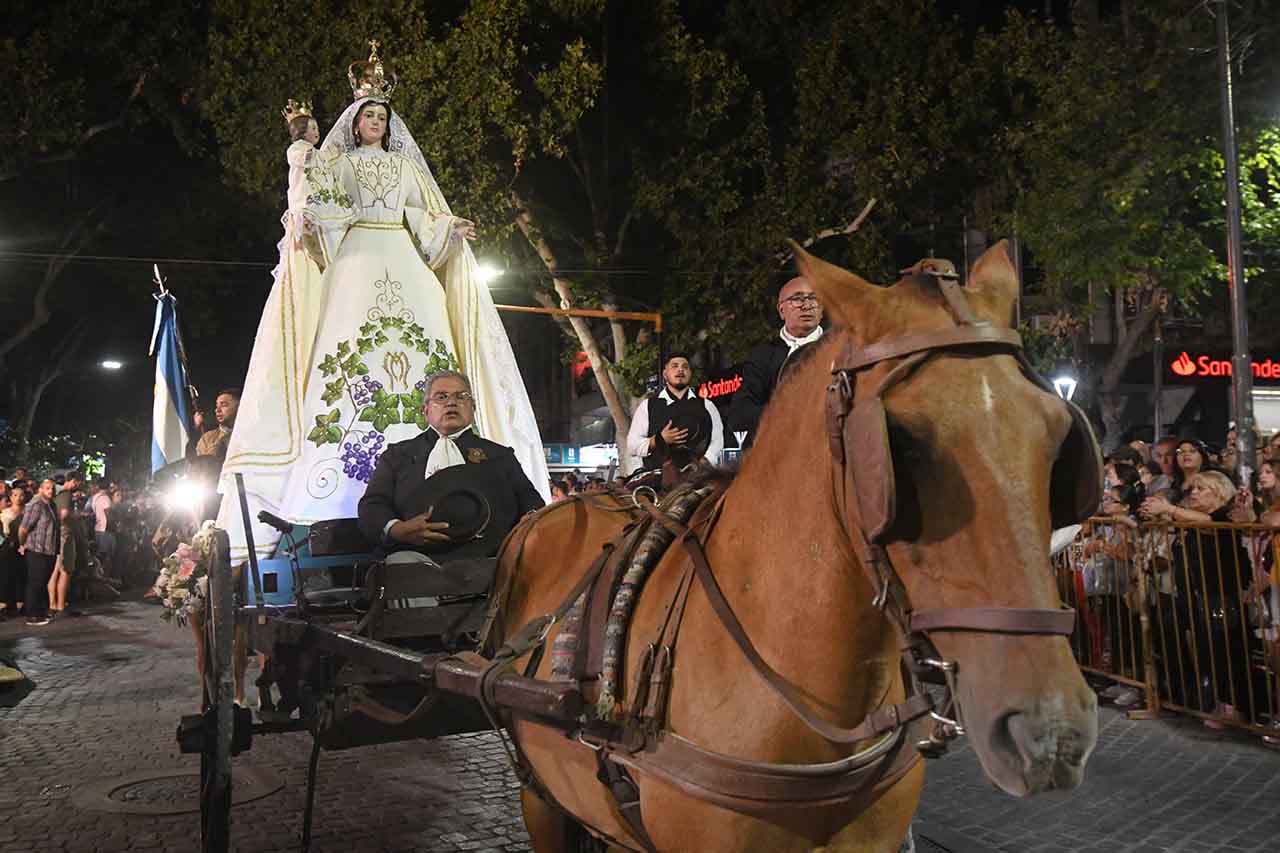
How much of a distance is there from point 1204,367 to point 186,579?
24.4 m

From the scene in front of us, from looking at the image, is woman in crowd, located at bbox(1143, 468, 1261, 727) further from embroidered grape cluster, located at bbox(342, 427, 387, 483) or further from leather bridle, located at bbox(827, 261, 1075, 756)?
leather bridle, located at bbox(827, 261, 1075, 756)

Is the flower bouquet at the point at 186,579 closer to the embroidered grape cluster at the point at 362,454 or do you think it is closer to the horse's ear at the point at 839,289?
the embroidered grape cluster at the point at 362,454

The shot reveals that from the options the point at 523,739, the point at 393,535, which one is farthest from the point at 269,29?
the point at 523,739

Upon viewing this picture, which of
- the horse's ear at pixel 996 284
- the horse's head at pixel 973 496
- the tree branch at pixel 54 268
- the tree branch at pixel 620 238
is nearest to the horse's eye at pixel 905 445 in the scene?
the horse's head at pixel 973 496

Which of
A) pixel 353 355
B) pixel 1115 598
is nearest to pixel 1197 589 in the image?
pixel 1115 598

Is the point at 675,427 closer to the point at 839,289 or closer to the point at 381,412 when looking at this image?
the point at 381,412

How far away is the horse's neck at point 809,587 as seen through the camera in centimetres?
226

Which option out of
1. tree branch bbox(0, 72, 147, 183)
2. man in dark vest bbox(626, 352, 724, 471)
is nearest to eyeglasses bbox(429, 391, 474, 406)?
man in dark vest bbox(626, 352, 724, 471)

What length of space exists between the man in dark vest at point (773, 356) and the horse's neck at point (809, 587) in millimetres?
1670

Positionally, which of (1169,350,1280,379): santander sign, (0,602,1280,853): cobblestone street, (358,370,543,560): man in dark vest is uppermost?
(1169,350,1280,379): santander sign

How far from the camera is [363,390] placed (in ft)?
21.3

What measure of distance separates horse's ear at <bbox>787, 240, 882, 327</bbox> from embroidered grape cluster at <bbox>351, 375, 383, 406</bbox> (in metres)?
4.65

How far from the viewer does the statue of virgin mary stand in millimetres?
6348

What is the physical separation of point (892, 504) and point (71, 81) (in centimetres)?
2397
